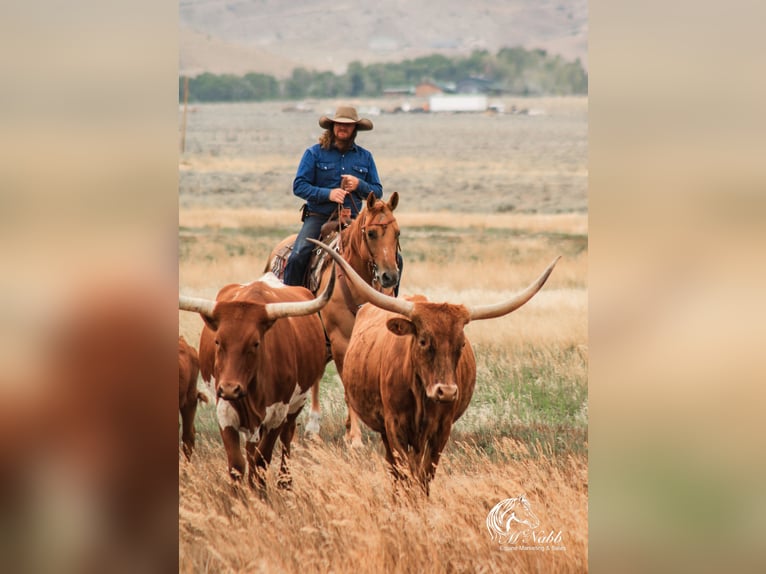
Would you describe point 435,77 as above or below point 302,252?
above

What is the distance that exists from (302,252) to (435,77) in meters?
1.86

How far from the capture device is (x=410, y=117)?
12.4 metres

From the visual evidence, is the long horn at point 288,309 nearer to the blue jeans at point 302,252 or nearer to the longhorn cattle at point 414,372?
the longhorn cattle at point 414,372

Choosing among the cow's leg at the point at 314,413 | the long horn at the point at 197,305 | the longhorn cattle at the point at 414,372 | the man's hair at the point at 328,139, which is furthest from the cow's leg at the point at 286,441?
the man's hair at the point at 328,139

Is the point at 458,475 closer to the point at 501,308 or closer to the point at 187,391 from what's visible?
the point at 501,308

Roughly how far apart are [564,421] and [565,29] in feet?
8.04

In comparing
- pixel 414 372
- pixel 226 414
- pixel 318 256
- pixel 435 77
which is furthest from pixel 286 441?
pixel 435 77

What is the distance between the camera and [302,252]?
28.7ft

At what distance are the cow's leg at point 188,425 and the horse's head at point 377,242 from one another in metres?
1.59

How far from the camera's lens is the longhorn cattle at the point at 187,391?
690 cm

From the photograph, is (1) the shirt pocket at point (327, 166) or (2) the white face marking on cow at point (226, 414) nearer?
(2) the white face marking on cow at point (226, 414)

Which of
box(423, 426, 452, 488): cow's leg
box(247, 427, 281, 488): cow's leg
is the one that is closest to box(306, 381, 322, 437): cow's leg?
box(247, 427, 281, 488): cow's leg

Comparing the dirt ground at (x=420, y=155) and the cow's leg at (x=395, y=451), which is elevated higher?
the dirt ground at (x=420, y=155)
